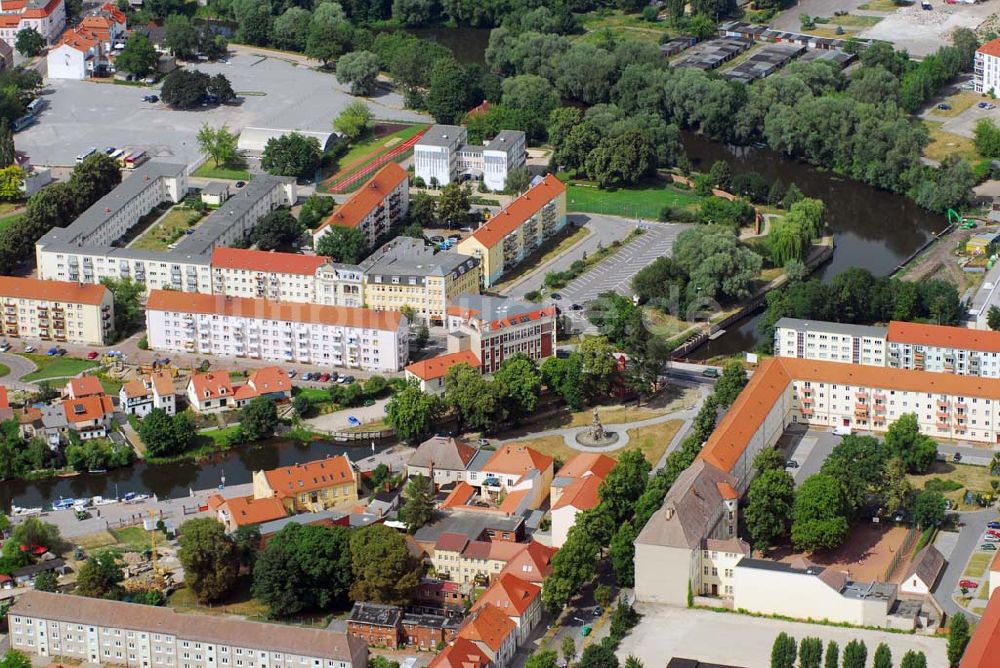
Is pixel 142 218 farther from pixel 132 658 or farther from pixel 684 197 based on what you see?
pixel 132 658

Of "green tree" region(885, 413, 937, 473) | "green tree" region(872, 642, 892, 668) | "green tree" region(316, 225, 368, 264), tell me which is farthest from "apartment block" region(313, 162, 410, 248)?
"green tree" region(872, 642, 892, 668)

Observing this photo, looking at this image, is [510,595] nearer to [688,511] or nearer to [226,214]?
[688,511]

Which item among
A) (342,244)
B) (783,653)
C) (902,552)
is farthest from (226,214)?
(783,653)

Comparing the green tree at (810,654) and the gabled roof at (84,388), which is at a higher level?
the green tree at (810,654)

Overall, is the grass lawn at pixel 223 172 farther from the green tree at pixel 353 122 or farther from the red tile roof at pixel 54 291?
the red tile roof at pixel 54 291

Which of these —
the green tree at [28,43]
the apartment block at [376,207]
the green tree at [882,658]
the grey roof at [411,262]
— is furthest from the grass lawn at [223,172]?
the green tree at [882,658]

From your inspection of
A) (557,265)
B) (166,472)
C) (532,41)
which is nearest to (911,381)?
(557,265)

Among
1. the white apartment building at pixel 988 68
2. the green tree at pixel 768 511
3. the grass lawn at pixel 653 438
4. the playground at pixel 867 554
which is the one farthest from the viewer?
the white apartment building at pixel 988 68
